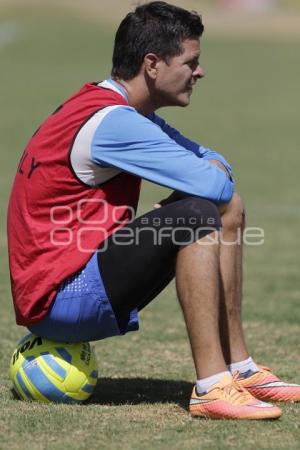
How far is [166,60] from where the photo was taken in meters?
5.12

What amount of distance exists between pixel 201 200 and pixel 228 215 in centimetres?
29

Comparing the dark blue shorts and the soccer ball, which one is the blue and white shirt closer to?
the dark blue shorts

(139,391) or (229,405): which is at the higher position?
(229,405)

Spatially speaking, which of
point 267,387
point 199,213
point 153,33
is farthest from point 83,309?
point 153,33

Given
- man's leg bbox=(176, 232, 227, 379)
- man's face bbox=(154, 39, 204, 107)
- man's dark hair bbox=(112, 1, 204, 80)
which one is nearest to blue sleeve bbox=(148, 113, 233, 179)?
man's face bbox=(154, 39, 204, 107)

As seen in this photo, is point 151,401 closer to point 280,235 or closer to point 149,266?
point 149,266

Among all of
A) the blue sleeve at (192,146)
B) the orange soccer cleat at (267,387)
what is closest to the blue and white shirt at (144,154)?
the blue sleeve at (192,146)

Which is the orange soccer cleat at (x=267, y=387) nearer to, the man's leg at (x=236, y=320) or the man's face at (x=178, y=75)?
the man's leg at (x=236, y=320)

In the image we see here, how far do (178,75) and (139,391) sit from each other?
166 cm

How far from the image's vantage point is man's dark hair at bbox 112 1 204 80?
5.11 meters

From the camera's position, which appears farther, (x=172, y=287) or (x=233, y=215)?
(x=172, y=287)

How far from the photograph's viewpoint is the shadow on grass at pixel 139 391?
17.3 feet

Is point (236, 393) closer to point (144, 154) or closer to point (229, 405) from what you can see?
point (229, 405)

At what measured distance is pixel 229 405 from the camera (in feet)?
15.6
